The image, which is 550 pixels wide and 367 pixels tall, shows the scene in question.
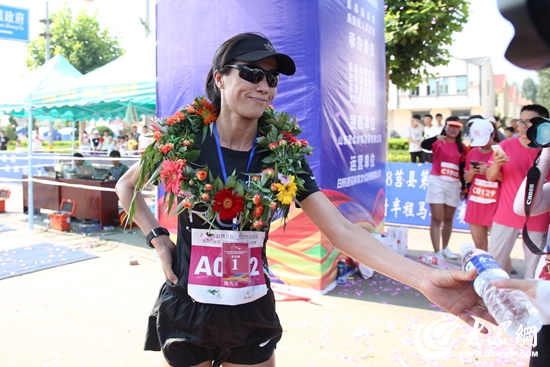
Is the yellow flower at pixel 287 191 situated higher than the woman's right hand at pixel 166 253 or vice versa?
the yellow flower at pixel 287 191

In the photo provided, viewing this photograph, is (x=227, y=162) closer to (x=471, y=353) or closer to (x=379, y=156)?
(x=471, y=353)

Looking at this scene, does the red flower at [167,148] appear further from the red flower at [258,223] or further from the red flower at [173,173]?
the red flower at [258,223]

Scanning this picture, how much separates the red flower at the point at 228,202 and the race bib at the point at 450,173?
5.47m

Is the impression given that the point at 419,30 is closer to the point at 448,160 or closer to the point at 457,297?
the point at 448,160

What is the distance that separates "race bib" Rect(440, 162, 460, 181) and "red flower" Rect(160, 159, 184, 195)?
5566mm

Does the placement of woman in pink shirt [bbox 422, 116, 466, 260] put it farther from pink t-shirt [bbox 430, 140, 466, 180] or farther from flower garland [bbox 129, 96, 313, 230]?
flower garland [bbox 129, 96, 313, 230]

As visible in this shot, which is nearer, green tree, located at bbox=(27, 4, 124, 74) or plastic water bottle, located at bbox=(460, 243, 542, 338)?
plastic water bottle, located at bbox=(460, 243, 542, 338)

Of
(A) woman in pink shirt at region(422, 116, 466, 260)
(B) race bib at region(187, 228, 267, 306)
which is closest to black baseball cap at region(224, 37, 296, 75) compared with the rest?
(B) race bib at region(187, 228, 267, 306)

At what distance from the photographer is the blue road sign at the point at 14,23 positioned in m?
12.9

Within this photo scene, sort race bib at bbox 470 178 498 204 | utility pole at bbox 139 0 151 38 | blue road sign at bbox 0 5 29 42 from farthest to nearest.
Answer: blue road sign at bbox 0 5 29 42 < utility pole at bbox 139 0 151 38 < race bib at bbox 470 178 498 204

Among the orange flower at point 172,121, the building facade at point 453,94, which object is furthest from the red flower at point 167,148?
the building facade at point 453,94

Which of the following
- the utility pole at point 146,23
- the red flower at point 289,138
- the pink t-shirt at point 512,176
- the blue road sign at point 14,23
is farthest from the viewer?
the blue road sign at point 14,23

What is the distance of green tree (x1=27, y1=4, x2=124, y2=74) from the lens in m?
31.5

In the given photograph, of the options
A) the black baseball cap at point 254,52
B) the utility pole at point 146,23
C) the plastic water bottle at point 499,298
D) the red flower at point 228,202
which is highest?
the utility pole at point 146,23
